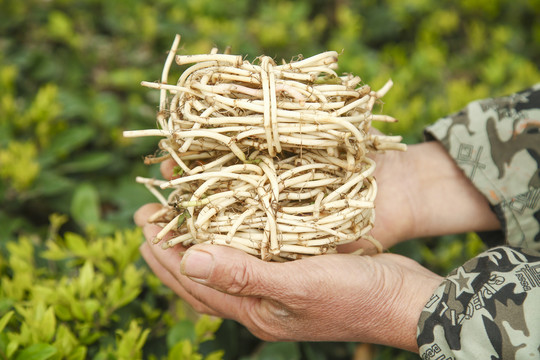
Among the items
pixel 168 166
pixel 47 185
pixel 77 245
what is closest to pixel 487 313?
pixel 168 166

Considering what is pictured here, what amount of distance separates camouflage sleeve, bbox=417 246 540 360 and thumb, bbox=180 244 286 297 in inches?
12.9

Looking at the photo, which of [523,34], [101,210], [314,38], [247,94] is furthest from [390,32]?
[247,94]

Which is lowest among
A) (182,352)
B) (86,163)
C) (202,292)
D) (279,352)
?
(279,352)

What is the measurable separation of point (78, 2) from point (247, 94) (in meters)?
1.57

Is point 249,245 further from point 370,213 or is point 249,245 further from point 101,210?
point 101,210

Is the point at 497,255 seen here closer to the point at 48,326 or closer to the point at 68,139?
the point at 48,326

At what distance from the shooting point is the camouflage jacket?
0.89m

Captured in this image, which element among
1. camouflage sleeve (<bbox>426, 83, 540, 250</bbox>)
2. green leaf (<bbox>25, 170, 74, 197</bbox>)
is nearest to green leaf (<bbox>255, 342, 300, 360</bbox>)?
camouflage sleeve (<bbox>426, 83, 540, 250</bbox>)

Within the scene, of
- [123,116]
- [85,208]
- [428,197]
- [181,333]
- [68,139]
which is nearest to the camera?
[181,333]

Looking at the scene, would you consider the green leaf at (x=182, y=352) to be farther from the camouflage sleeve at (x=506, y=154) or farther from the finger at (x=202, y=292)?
the camouflage sleeve at (x=506, y=154)

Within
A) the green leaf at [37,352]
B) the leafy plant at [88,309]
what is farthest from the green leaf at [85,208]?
the green leaf at [37,352]

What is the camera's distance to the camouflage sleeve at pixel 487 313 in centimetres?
88

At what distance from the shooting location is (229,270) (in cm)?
86

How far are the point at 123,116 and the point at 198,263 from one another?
3.70ft
